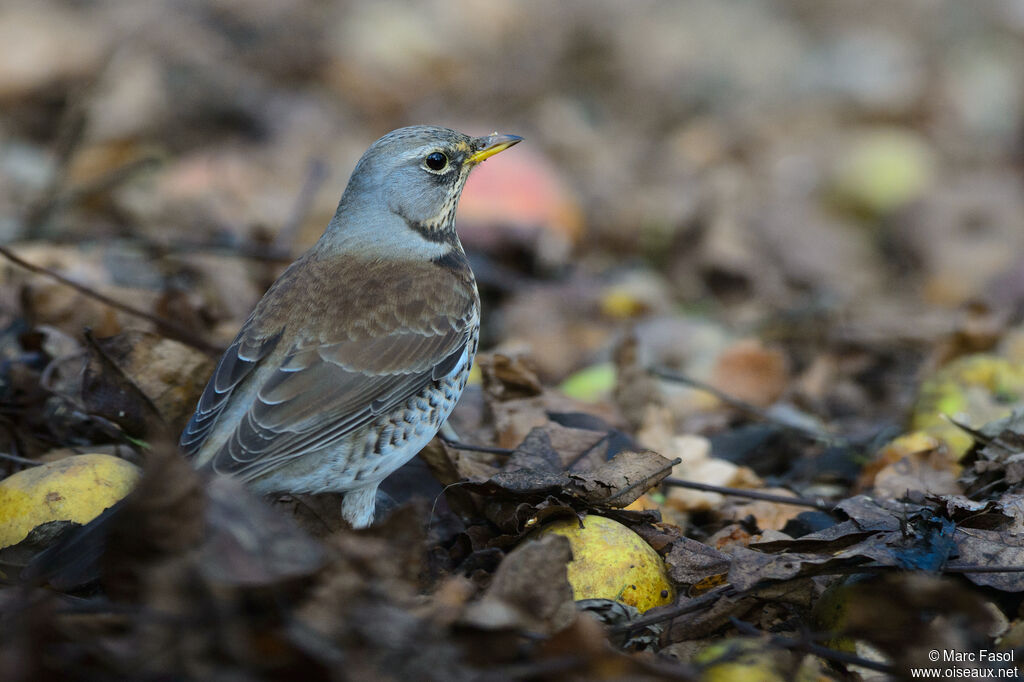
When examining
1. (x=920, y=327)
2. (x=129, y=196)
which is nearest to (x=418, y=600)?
(x=920, y=327)

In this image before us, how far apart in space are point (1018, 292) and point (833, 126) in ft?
14.2

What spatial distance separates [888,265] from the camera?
8719 mm

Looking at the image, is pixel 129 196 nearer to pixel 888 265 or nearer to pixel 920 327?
pixel 920 327

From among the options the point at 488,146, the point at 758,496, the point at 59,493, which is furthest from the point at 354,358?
the point at 758,496

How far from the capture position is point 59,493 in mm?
3369

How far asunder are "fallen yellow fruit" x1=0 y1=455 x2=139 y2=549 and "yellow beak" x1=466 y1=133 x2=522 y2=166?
2079mm

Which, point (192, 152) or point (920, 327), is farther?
point (192, 152)

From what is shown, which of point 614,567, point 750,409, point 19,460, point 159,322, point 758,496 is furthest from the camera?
point 750,409

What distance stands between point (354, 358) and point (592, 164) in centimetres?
642

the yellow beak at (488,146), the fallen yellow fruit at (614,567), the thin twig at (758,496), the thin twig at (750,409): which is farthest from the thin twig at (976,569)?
the yellow beak at (488,146)

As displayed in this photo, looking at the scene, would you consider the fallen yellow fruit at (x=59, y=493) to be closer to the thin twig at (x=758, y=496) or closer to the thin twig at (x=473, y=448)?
the thin twig at (x=473, y=448)

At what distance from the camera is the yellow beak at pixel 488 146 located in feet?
15.3

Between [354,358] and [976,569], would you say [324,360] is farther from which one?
[976,569]

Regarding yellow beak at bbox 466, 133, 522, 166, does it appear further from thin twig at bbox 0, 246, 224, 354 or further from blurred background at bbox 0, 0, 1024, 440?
thin twig at bbox 0, 246, 224, 354
